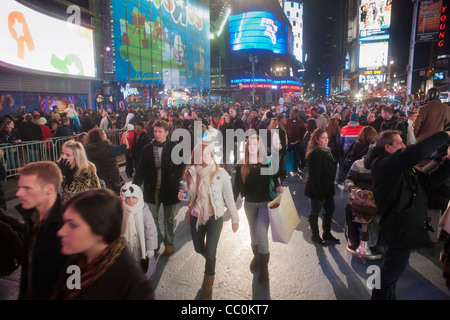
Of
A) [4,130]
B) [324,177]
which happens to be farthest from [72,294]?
[4,130]

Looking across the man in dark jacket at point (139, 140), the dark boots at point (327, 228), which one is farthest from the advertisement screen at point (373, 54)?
the dark boots at point (327, 228)

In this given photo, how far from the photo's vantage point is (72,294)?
2.07 metres

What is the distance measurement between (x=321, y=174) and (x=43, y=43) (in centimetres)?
1757

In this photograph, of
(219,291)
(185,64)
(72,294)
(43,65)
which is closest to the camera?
(72,294)

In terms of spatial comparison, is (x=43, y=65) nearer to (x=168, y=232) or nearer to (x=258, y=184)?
(x=168, y=232)

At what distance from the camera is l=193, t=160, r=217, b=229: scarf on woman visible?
4.16 meters

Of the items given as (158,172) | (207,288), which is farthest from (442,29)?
(207,288)

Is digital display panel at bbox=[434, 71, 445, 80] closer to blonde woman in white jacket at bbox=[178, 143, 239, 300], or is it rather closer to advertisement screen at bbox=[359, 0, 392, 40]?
blonde woman in white jacket at bbox=[178, 143, 239, 300]

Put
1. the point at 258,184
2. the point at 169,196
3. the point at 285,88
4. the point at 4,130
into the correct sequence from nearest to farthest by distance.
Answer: the point at 258,184 < the point at 169,196 < the point at 4,130 < the point at 285,88

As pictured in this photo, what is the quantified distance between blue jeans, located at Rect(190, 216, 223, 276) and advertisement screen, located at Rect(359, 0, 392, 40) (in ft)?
283

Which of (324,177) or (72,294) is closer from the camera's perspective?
(72,294)

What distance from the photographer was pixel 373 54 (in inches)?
3088

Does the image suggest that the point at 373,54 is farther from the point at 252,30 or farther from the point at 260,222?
the point at 260,222

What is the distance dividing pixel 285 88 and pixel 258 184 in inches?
3179
